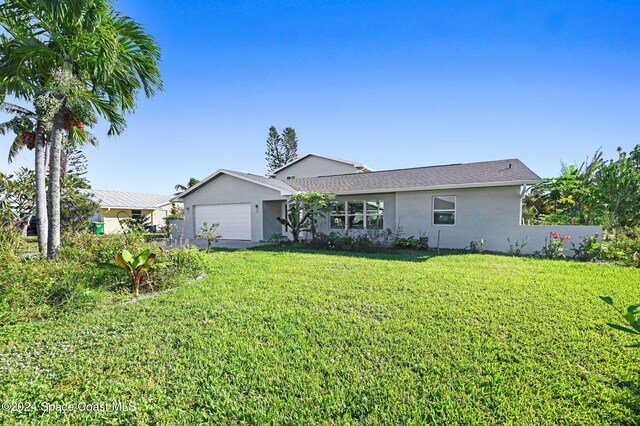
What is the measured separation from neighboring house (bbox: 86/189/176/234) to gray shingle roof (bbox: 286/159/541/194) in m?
20.0

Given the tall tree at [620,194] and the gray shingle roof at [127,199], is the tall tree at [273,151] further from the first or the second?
the tall tree at [620,194]

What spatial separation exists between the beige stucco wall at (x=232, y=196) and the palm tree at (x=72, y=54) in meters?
8.19

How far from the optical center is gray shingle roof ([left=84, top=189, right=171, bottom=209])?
28750 millimetres

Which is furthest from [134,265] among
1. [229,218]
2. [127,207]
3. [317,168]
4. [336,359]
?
[127,207]

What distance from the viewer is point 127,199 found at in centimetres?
3116

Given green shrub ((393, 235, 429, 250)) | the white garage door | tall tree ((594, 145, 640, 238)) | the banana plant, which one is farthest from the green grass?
the white garage door

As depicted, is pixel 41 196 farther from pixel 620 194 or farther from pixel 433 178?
pixel 620 194

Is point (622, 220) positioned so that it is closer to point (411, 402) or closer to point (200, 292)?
point (411, 402)

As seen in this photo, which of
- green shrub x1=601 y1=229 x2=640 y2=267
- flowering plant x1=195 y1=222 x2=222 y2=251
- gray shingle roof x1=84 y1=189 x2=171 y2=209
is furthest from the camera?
gray shingle roof x1=84 y1=189 x2=171 y2=209

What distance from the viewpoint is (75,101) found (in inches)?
311

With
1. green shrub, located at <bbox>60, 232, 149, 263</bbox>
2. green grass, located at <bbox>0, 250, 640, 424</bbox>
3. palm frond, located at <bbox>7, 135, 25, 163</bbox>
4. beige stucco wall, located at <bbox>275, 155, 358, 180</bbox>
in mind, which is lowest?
green grass, located at <bbox>0, 250, 640, 424</bbox>

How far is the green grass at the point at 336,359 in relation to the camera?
2.64 metres

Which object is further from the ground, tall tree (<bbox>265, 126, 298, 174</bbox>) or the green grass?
tall tree (<bbox>265, 126, 298, 174</bbox>)

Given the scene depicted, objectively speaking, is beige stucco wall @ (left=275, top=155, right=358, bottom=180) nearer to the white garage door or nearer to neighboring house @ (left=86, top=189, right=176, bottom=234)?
the white garage door
